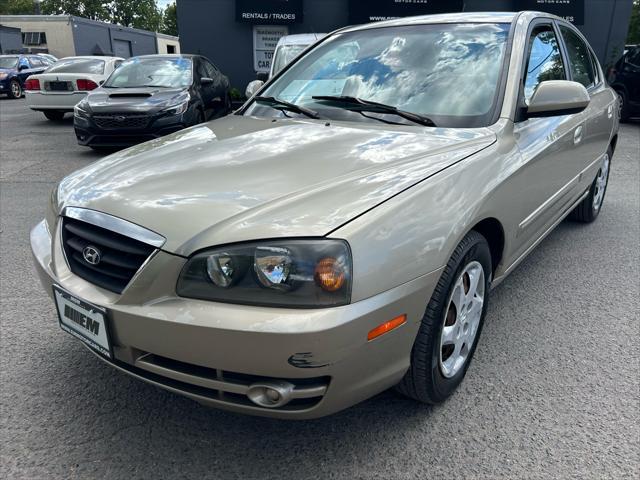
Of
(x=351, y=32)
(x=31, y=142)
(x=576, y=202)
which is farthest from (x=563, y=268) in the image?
(x=31, y=142)

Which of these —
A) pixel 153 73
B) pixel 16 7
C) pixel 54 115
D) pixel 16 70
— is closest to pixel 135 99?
pixel 153 73

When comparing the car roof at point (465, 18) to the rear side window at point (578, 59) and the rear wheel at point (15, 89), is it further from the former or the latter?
the rear wheel at point (15, 89)

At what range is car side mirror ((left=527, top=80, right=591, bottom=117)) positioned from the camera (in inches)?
98.9

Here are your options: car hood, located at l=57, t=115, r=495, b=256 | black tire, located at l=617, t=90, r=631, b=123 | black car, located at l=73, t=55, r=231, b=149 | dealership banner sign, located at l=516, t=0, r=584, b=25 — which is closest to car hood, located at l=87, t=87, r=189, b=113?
black car, located at l=73, t=55, r=231, b=149

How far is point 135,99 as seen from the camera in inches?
294

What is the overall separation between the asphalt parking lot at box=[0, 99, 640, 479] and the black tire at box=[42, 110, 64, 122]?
9.61 meters

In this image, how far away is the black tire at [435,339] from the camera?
6.31ft

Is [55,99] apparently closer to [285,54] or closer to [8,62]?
[285,54]

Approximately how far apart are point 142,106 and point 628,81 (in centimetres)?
937

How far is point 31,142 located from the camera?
924 centimetres

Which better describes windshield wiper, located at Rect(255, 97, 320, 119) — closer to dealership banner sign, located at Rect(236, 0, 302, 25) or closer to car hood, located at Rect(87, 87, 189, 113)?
car hood, located at Rect(87, 87, 189, 113)

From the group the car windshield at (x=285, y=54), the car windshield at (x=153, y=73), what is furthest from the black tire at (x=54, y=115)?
the car windshield at (x=285, y=54)

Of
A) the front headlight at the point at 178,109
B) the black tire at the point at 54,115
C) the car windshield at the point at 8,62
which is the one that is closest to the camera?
the front headlight at the point at 178,109

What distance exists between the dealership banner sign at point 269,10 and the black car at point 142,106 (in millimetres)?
6217
